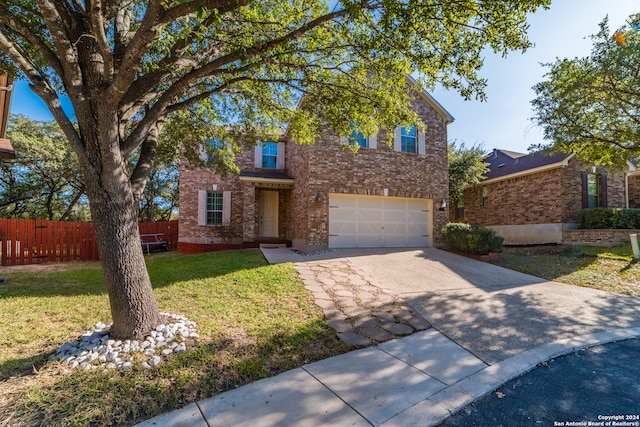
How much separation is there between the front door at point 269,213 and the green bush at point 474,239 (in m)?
7.91

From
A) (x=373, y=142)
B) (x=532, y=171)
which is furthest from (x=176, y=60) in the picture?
(x=532, y=171)

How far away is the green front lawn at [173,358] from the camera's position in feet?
8.65

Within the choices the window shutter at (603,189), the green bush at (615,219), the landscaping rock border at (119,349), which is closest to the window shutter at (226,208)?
the landscaping rock border at (119,349)

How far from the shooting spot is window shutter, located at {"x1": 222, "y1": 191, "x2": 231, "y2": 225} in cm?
1405

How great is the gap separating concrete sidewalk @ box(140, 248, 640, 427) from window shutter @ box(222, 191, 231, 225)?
9169 millimetres

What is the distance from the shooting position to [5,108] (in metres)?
7.91

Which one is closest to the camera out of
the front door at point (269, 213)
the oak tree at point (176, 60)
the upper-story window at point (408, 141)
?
the oak tree at point (176, 60)

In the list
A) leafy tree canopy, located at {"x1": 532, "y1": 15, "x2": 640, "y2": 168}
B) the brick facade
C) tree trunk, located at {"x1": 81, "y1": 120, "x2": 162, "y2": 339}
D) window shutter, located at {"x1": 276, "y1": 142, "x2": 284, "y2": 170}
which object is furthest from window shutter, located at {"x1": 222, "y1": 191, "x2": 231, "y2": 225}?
the brick facade

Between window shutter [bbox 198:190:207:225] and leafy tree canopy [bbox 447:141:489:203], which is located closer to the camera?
window shutter [bbox 198:190:207:225]

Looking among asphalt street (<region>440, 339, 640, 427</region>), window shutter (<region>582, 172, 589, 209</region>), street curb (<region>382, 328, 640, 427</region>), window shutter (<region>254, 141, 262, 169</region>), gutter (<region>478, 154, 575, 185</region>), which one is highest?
window shutter (<region>254, 141, 262, 169</region>)

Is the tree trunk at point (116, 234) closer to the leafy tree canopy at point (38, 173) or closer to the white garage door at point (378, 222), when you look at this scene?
the white garage door at point (378, 222)

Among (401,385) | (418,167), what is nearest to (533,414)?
(401,385)

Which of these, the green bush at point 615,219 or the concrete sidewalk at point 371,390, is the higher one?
the green bush at point 615,219

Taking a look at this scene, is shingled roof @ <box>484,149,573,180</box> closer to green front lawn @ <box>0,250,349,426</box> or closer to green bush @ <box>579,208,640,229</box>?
green bush @ <box>579,208,640,229</box>
